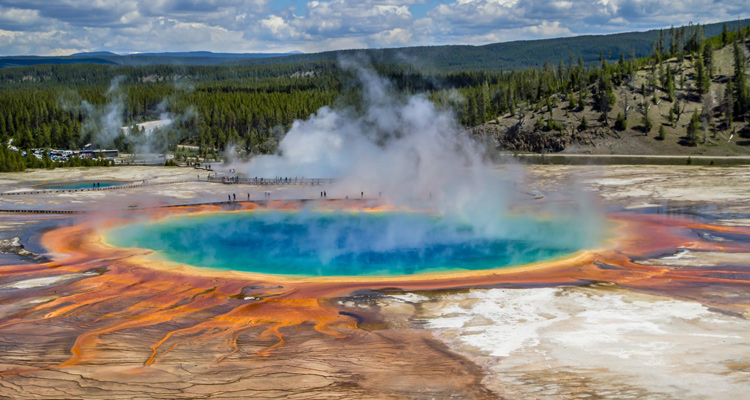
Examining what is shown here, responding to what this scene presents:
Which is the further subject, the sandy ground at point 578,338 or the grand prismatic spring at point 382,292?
the grand prismatic spring at point 382,292

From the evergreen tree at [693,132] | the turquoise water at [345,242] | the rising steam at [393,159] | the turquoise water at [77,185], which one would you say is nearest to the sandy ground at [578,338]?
the turquoise water at [345,242]

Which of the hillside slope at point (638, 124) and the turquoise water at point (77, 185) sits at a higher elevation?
the hillside slope at point (638, 124)

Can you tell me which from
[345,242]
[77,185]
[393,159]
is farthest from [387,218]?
[77,185]

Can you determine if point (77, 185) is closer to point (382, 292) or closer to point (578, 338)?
point (382, 292)

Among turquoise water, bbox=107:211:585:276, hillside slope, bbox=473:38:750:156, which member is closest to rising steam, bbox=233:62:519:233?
turquoise water, bbox=107:211:585:276

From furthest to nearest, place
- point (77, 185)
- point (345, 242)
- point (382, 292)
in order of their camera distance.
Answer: point (77, 185) → point (345, 242) → point (382, 292)

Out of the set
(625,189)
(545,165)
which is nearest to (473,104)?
(545,165)

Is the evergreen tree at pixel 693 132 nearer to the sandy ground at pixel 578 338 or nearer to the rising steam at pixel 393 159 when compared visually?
the rising steam at pixel 393 159

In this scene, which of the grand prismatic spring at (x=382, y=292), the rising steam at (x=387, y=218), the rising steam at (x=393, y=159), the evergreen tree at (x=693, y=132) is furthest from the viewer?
the evergreen tree at (x=693, y=132)

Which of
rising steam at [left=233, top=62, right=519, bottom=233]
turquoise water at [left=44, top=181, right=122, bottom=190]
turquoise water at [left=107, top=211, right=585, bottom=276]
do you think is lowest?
turquoise water at [left=107, top=211, right=585, bottom=276]

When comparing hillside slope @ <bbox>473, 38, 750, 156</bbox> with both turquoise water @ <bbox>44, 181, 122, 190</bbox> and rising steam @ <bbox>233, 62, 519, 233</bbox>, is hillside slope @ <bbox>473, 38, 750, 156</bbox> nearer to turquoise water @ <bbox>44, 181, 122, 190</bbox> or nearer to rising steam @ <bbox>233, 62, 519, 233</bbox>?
rising steam @ <bbox>233, 62, 519, 233</bbox>
